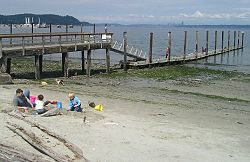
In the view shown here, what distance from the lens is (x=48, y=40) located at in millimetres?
28328

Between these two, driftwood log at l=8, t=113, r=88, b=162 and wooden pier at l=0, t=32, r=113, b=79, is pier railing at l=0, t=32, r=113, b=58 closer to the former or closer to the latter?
wooden pier at l=0, t=32, r=113, b=79

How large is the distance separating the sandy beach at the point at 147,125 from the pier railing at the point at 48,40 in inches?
136

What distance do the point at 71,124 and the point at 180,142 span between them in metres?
3.36

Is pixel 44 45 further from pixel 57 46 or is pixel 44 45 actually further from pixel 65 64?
pixel 65 64

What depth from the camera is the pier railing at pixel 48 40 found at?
934 inches

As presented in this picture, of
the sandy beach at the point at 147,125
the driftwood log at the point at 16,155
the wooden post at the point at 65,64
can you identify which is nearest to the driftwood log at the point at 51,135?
the sandy beach at the point at 147,125

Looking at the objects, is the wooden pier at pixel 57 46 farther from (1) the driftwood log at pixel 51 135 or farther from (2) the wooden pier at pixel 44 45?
(1) the driftwood log at pixel 51 135

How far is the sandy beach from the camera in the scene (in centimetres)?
1017

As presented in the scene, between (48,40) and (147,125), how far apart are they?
16708 mm

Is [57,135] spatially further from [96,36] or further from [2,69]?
[96,36]

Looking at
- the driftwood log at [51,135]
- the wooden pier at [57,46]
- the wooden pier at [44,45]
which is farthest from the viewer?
the wooden pier at [57,46]

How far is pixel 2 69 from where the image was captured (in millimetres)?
22500

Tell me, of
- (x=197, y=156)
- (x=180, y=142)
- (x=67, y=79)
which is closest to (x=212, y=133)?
(x=180, y=142)

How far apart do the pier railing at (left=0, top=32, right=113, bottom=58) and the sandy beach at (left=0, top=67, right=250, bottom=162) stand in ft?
11.3
